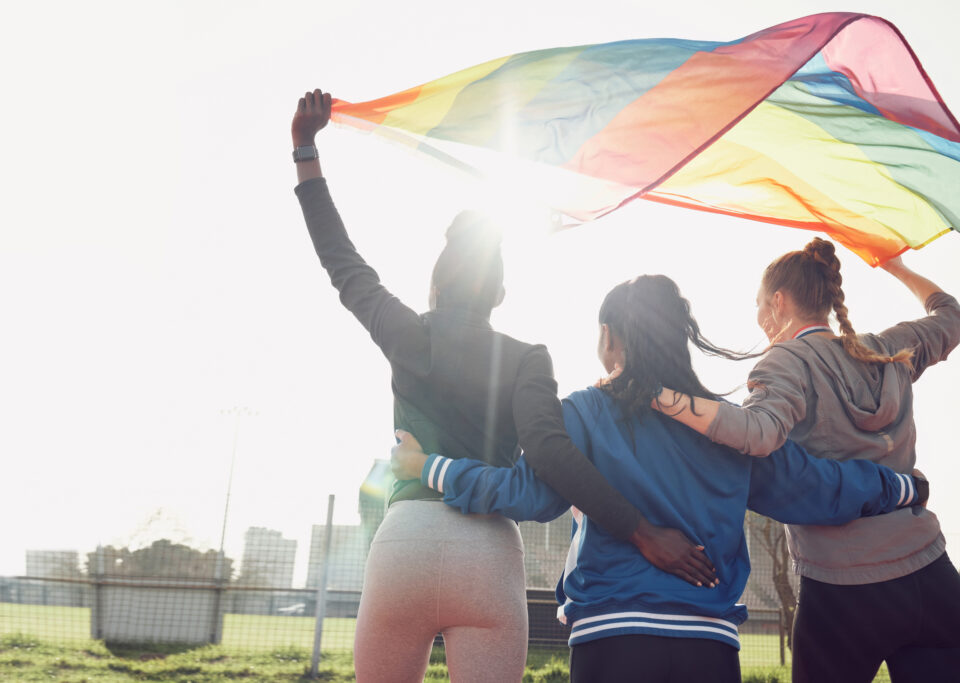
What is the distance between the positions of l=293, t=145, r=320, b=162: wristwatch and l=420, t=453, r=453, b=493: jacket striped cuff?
105 cm

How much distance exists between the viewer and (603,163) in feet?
9.18

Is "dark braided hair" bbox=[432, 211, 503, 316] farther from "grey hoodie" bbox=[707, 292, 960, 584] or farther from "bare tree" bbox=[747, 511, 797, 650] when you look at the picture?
"bare tree" bbox=[747, 511, 797, 650]

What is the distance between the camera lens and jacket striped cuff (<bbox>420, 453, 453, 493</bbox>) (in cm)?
192

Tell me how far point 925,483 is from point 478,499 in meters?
1.56

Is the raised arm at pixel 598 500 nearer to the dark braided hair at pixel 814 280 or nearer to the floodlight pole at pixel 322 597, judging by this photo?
the dark braided hair at pixel 814 280

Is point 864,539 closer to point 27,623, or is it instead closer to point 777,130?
point 777,130

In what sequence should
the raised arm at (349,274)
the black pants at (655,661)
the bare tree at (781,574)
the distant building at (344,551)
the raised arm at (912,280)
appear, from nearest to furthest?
the black pants at (655,661) < the raised arm at (349,274) < the raised arm at (912,280) < the distant building at (344,551) < the bare tree at (781,574)

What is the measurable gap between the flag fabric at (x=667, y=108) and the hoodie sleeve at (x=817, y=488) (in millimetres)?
1148

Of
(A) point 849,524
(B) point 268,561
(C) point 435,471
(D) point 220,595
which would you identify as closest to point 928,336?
(A) point 849,524

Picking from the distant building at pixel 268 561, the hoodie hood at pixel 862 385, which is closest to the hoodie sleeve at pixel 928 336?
the hoodie hood at pixel 862 385

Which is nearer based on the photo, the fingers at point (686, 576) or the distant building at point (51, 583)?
the fingers at point (686, 576)

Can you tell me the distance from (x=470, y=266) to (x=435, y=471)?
2.20 feet

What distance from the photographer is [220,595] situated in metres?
10.6

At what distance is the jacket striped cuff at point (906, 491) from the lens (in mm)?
2258
